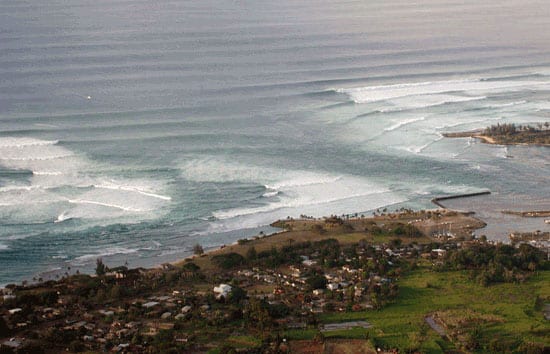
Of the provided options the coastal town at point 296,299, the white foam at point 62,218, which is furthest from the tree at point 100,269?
the white foam at point 62,218

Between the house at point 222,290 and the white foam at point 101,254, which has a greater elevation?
the white foam at point 101,254

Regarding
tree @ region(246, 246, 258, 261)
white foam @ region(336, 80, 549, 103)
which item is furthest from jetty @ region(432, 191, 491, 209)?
white foam @ region(336, 80, 549, 103)

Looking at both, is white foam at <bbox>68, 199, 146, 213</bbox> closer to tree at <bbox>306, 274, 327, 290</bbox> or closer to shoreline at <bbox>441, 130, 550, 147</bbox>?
tree at <bbox>306, 274, 327, 290</bbox>

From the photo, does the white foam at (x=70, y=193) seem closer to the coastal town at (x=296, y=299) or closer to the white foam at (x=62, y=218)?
the white foam at (x=62, y=218)

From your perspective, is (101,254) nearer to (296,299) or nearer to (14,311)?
(14,311)

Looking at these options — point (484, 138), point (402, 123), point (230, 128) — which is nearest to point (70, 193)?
point (230, 128)

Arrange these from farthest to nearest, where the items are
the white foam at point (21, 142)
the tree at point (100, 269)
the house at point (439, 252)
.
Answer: the white foam at point (21, 142) < the house at point (439, 252) < the tree at point (100, 269)
